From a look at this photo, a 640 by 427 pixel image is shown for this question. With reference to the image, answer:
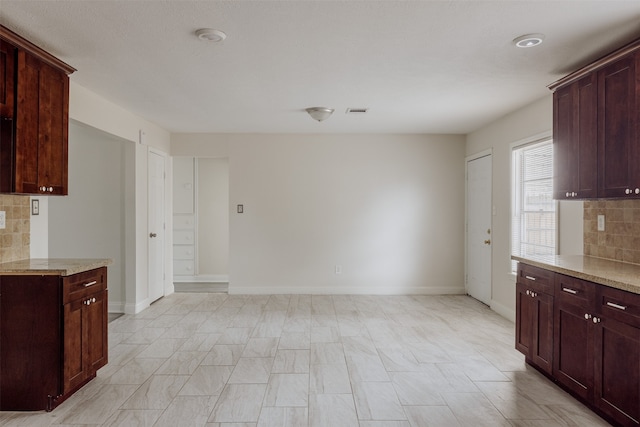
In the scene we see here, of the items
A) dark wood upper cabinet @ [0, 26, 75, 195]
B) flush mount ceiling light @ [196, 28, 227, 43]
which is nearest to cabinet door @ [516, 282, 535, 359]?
flush mount ceiling light @ [196, 28, 227, 43]

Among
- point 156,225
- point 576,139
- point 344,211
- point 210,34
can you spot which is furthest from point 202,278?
point 576,139

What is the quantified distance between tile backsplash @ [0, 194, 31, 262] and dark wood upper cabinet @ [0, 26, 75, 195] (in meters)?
0.40

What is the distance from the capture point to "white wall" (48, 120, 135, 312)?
521 centimetres

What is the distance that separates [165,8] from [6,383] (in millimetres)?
2584

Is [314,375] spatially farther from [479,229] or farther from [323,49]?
[479,229]

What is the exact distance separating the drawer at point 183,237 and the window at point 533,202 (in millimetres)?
5331

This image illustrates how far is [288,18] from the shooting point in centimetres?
244

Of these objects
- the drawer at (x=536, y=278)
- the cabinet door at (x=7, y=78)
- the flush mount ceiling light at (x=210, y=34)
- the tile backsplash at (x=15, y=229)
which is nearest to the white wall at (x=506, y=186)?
the drawer at (x=536, y=278)

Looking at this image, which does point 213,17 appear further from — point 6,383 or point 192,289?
point 192,289

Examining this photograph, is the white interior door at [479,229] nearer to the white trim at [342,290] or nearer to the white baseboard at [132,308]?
the white trim at [342,290]

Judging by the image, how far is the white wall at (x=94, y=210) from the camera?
17.1 feet

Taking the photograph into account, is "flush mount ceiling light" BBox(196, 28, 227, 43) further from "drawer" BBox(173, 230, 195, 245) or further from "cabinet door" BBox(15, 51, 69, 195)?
"drawer" BBox(173, 230, 195, 245)

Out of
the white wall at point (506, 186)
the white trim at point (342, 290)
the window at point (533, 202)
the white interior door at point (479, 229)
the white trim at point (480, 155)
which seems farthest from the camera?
the white trim at point (342, 290)

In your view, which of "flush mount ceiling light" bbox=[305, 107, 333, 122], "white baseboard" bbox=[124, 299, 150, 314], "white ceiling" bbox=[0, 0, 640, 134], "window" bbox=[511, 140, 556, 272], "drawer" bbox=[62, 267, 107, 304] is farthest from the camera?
"white baseboard" bbox=[124, 299, 150, 314]
